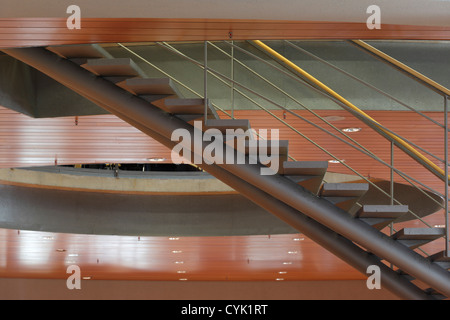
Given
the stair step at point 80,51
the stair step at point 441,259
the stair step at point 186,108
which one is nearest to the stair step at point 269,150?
the stair step at point 186,108

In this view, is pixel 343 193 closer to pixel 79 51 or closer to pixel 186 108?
pixel 186 108

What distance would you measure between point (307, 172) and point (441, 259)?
76.3 inches

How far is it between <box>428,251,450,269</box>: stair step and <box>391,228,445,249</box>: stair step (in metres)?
0.20

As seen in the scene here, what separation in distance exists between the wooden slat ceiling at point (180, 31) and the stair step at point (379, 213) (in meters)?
1.92

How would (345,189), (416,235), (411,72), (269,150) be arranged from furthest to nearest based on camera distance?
(416,235)
(411,72)
(345,189)
(269,150)

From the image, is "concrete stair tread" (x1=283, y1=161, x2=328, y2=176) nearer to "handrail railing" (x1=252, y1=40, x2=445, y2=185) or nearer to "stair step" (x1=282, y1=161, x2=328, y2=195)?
"stair step" (x1=282, y1=161, x2=328, y2=195)

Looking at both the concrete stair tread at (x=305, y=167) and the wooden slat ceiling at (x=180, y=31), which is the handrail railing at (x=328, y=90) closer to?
the concrete stair tread at (x=305, y=167)

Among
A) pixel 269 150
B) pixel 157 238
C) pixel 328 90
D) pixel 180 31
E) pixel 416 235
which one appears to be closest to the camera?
pixel 180 31

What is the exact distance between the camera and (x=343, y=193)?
769cm

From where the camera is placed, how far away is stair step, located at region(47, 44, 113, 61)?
23.5 ft

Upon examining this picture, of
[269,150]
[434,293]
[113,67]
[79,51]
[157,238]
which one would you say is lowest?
[434,293]

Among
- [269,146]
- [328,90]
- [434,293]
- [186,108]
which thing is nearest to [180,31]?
[186,108]

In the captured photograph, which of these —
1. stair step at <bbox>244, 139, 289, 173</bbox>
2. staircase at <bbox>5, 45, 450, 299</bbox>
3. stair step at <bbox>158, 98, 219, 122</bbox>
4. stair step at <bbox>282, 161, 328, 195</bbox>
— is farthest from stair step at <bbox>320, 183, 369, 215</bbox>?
stair step at <bbox>158, 98, 219, 122</bbox>
